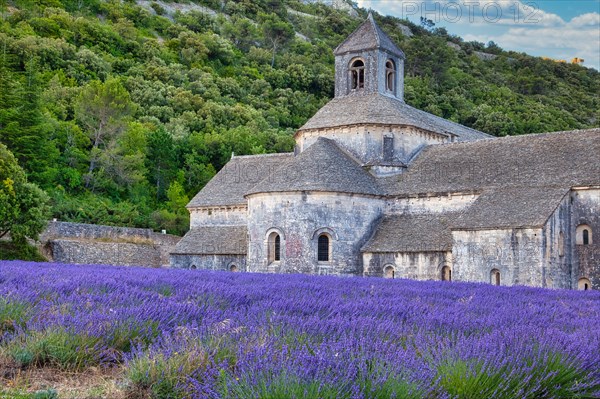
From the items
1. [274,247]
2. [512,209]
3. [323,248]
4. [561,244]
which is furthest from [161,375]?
[274,247]

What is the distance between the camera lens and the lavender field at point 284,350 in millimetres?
5277

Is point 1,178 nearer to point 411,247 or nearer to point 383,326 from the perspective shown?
point 411,247

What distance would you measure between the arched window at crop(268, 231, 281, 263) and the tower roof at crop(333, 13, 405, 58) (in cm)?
1280

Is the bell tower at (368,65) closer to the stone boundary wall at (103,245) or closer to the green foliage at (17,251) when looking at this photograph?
the stone boundary wall at (103,245)

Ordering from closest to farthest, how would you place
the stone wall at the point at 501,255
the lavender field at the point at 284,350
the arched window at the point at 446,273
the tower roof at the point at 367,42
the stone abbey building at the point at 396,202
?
the lavender field at the point at 284,350 < the stone wall at the point at 501,255 < the stone abbey building at the point at 396,202 < the arched window at the point at 446,273 < the tower roof at the point at 367,42

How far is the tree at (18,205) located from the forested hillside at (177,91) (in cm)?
1086

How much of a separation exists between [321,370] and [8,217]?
100 ft

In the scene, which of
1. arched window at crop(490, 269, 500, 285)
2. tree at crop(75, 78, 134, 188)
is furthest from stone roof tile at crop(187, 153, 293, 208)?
arched window at crop(490, 269, 500, 285)

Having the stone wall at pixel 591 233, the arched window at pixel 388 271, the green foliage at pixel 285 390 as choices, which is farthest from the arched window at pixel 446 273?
the green foliage at pixel 285 390

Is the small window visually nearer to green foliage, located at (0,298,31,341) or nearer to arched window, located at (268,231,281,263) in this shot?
arched window, located at (268,231,281,263)

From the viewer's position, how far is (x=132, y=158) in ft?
165

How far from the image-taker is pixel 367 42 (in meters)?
41.1

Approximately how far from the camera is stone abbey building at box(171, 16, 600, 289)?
2934cm

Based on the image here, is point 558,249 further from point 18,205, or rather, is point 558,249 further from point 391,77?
point 18,205
